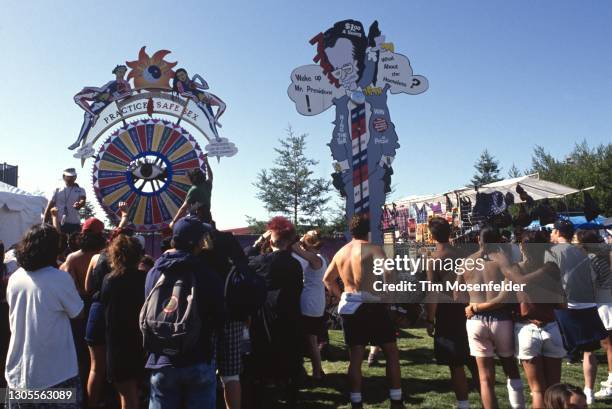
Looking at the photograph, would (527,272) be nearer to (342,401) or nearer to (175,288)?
(342,401)

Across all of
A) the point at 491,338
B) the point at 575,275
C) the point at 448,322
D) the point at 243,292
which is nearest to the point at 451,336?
the point at 448,322

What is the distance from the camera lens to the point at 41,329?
2.69 metres

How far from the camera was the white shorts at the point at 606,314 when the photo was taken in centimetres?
475

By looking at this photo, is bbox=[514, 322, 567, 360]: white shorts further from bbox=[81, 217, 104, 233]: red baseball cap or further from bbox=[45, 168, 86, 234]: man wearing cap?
bbox=[45, 168, 86, 234]: man wearing cap

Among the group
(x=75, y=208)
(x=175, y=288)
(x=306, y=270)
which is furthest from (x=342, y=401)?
(x=75, y=208)

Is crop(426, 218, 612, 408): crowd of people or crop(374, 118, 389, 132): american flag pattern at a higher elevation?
crop(374, 118, 389, 132): american flag pattern

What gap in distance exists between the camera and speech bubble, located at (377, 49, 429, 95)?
1117cm

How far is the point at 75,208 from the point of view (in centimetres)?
693

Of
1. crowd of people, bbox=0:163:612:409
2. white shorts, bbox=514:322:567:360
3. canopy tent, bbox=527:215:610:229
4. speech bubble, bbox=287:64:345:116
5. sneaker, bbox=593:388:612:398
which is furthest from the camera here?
speech bubble, bbox=287:64:345:116

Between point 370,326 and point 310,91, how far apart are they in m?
7.60

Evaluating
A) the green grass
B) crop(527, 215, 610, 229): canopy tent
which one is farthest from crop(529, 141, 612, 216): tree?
the green grass

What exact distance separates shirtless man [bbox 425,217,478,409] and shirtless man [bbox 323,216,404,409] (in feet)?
1.26

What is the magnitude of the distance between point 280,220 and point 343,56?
7747mm

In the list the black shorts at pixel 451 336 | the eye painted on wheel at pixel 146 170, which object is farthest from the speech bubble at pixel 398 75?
the black shorts at pixel 451 336
